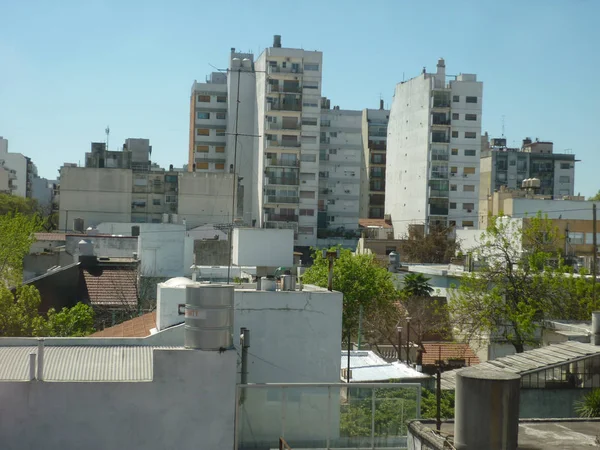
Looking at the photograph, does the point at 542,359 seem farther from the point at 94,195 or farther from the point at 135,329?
the point at 94,195

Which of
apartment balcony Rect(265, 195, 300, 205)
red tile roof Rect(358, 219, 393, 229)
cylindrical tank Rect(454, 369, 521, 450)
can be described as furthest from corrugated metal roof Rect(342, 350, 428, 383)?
red tile roof Rect(358, 219, 393, 229)

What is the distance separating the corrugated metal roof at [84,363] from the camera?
41.8 ft

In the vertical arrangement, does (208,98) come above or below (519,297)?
above

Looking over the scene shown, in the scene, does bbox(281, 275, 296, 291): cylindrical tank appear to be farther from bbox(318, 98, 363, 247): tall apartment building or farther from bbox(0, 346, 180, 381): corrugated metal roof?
bbox(318, 98, 363, 247): tall apartment building

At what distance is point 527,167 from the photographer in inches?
4427

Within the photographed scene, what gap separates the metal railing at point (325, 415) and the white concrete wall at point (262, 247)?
105ft

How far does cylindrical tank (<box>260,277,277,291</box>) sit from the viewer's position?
1598 centimetres

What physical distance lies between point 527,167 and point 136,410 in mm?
106662

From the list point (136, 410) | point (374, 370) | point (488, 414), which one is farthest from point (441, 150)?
point (488, 414)

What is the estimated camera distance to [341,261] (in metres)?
43.8

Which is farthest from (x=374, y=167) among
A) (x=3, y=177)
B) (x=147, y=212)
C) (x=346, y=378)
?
(x=346, y=378)

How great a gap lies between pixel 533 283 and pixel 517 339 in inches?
110

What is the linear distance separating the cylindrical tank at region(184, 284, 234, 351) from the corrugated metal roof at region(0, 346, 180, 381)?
3.64 feet

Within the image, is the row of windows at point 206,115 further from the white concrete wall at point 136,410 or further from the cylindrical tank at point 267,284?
the white concrete wall at point 136,410
